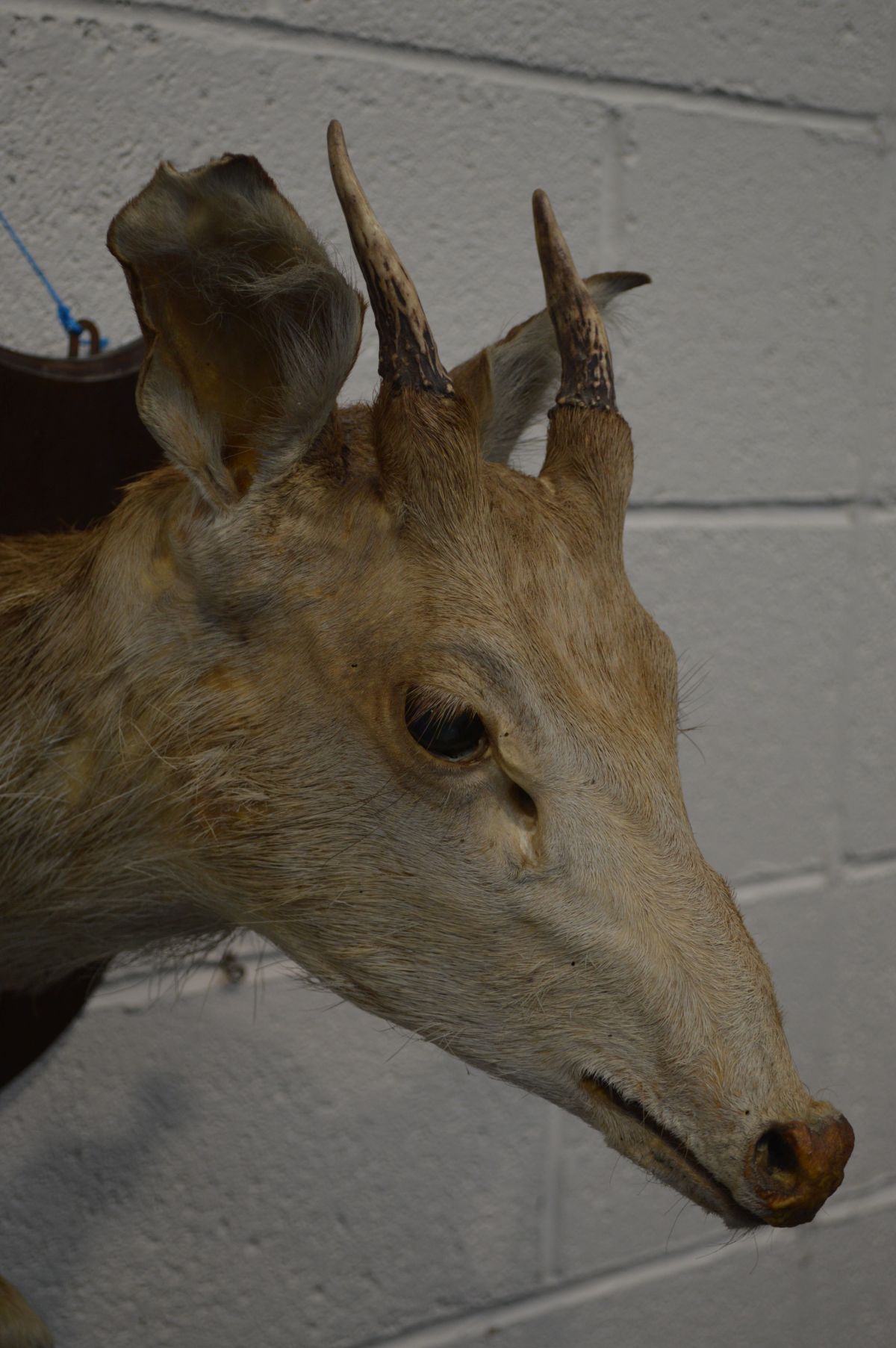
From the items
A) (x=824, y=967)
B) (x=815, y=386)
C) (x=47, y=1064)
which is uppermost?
(x=815, y=386)

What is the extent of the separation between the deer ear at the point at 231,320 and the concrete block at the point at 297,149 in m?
0.38

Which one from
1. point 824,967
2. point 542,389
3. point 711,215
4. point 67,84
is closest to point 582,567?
point 542,389

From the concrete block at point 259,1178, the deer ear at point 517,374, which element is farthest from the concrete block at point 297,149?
the concrete block at point 259,1178

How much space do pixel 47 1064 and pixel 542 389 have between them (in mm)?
691

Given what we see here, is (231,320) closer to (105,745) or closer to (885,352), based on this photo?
(105,745)

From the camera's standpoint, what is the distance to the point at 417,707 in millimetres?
562

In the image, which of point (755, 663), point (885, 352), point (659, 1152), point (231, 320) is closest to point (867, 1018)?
point (755, 663)

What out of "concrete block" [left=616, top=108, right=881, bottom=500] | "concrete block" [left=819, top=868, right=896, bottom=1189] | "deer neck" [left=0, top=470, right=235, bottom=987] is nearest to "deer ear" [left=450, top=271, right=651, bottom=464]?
"deer neck" [left=0, top=470, right=235, bottom=987]

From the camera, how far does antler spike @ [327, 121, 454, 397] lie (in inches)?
20.9

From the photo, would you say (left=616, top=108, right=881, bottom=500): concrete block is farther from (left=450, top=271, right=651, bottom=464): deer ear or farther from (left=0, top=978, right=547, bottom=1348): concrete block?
(left=0, top=978, right=547, bottom=1348): concrete block

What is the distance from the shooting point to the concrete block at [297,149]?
2.93 ft

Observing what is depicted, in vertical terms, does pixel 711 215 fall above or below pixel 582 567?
above

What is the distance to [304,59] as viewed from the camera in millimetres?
965

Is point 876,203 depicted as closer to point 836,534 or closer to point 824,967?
point 836,534
